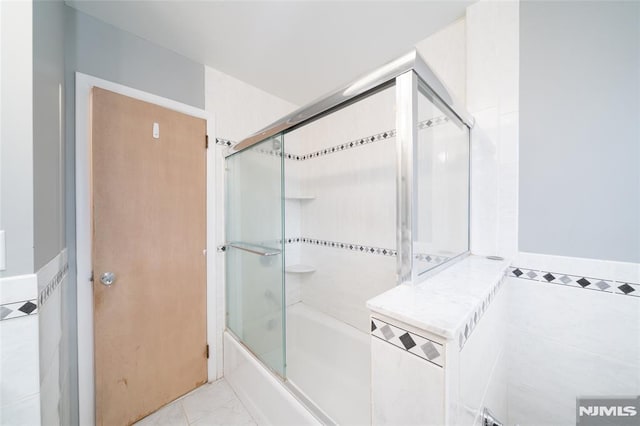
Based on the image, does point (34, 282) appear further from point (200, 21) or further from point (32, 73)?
point (200, 21)

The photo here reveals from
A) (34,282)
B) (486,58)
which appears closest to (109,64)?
(34,282)

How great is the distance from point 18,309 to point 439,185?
4.58 feet

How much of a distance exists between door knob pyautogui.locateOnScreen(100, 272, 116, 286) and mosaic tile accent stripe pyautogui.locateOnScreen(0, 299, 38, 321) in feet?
1.87

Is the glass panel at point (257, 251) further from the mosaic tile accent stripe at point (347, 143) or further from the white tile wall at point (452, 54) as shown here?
the white tile wall at point (452, 54)

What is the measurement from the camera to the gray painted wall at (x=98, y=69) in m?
1.09

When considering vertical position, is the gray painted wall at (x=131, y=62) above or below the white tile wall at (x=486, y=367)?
above

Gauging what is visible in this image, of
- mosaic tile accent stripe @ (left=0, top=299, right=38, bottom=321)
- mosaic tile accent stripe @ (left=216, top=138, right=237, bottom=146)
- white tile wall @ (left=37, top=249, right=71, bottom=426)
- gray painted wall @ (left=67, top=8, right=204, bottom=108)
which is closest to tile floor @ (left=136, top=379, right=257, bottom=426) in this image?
white tile wall @ (left=37, top=249, right=71, bottom=426)

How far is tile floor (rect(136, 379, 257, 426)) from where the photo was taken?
4.12 feet

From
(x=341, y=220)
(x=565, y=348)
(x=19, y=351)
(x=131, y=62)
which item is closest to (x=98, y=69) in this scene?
(x=131, y=62)

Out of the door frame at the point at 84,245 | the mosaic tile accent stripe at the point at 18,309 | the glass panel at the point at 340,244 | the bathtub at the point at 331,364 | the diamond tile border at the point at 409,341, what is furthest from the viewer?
the glass panel at the point at 340,244

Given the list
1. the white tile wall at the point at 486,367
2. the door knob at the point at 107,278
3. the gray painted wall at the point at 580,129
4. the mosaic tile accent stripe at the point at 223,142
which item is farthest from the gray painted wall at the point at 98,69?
the gray painted wall at the point at 580,129

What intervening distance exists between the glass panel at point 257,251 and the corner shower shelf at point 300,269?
0.51 m

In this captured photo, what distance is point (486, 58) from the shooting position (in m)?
1.07

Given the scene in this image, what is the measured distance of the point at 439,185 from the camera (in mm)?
841
